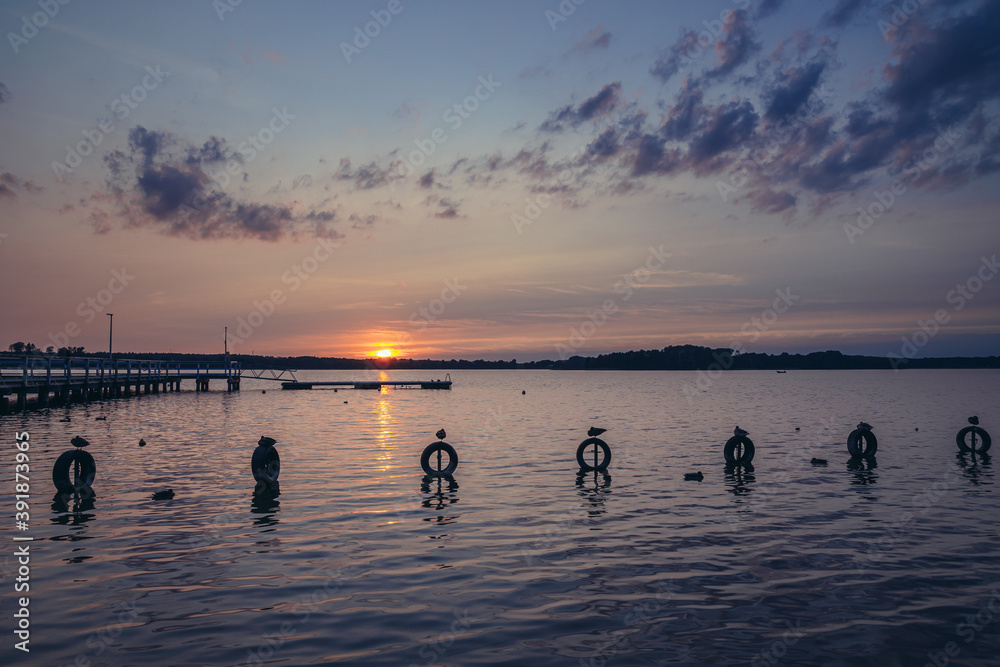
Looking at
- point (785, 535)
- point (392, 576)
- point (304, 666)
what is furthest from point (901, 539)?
point (304, 666)

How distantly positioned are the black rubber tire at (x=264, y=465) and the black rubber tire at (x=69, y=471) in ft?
15.3

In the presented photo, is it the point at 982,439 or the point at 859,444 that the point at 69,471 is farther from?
the point at 982,439

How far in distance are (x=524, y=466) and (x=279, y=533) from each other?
13216 millimetres

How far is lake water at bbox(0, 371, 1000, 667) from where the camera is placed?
8.94 meters

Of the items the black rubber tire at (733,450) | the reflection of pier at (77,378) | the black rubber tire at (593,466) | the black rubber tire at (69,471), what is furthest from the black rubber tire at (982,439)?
the reflection of pier at (77,378)

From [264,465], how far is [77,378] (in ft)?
174

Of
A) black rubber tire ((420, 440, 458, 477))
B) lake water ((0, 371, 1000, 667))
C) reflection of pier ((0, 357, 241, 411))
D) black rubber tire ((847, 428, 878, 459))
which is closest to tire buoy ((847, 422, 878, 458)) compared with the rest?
black rubber tire ((847, 428, 878, 459))

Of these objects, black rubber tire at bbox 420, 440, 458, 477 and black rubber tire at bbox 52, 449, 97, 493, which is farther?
black rubber tire at bbox 420, 440, 458, 477

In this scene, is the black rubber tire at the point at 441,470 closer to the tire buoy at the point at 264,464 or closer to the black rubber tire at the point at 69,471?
the tire buoy at the point at 264,464

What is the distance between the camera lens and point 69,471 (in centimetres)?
1920

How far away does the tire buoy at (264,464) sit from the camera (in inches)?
815

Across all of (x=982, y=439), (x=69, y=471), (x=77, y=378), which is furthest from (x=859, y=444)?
(x=77, y=378)

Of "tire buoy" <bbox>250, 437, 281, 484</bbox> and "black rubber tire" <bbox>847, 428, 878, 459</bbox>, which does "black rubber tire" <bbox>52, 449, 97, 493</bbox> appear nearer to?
"tire buoy" <bbox>250, 437, 281, 484</bbox>

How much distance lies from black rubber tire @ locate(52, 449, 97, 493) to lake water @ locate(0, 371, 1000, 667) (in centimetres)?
60
